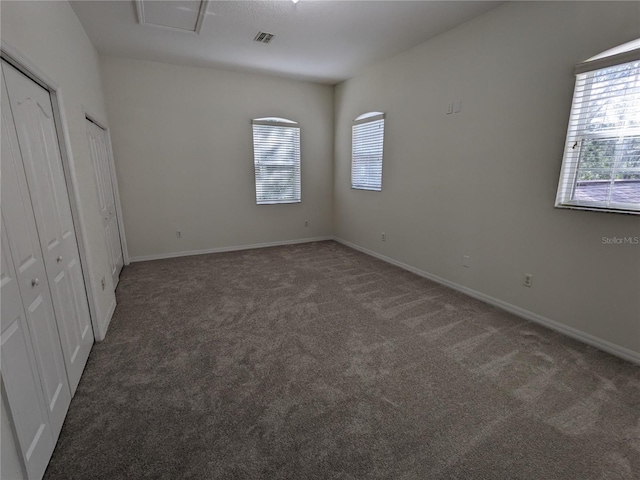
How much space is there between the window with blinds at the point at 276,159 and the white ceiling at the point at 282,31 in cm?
94

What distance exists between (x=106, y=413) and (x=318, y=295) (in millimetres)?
2055

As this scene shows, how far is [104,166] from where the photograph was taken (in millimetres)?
3605

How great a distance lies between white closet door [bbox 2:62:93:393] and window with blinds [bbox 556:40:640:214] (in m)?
3.62

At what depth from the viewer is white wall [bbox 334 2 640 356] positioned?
7.34 feet

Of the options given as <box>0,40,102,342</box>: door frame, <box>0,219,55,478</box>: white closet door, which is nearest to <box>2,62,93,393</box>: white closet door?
<box>0,40,102,342</box>: door frame

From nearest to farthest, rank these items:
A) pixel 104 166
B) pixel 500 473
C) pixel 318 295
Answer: pixel 500 473 < pixel 318 295 < pixel 104 166

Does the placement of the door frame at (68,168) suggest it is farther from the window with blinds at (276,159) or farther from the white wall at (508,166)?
the white wall at (508,166)

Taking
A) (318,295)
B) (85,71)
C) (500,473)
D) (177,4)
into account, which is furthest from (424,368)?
(85,71)

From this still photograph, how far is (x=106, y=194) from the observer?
356cm

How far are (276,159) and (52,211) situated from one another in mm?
3640

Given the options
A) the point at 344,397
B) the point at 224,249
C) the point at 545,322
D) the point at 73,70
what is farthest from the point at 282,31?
the point at 545,322

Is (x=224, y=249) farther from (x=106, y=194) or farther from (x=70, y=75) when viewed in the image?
(x=70, y=75)

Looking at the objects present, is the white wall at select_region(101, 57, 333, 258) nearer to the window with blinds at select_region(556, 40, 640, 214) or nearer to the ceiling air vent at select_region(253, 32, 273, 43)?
the ceiling air vent at select_region(253, 32, 273, 43)

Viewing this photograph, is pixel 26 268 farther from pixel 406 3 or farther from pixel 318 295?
pixel 406 3
